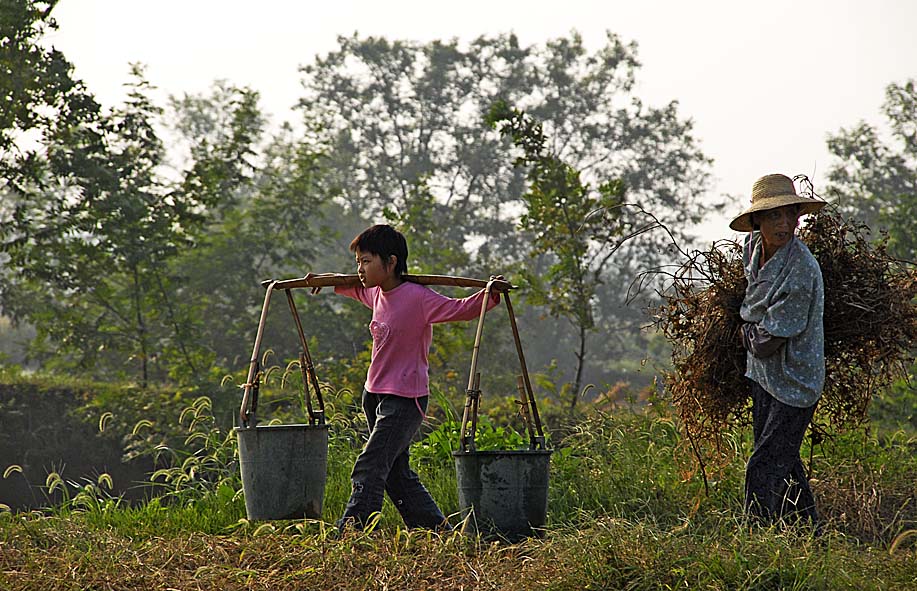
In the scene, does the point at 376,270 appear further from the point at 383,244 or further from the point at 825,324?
the point at 825,324

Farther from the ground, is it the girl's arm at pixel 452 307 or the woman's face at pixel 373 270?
the woman's face at pixel 373 270

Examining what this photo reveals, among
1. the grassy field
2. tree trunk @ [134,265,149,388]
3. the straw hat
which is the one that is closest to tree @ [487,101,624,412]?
the grassy field

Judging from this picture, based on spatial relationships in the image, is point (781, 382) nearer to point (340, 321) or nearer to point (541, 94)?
point (340, 321)

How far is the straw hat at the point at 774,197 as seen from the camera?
4398 millimetres

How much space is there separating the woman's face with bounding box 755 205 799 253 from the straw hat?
48 mm

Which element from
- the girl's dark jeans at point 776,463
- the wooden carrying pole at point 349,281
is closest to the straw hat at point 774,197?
the girl's dark jeans at point 776,463

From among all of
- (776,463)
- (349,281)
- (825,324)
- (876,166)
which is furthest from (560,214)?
Result: (876,166)

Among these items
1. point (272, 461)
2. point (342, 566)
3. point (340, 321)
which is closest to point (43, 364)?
point (340, 321)

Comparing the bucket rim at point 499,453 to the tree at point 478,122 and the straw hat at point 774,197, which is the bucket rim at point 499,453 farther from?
the tree at point 478,122

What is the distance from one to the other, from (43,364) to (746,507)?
7762mm

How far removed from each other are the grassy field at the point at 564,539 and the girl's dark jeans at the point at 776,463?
145 mm

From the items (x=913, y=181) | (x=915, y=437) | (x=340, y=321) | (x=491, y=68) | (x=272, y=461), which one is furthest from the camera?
(x=491, y=68)

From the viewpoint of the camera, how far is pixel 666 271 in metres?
4.94

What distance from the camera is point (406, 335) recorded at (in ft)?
16.0
